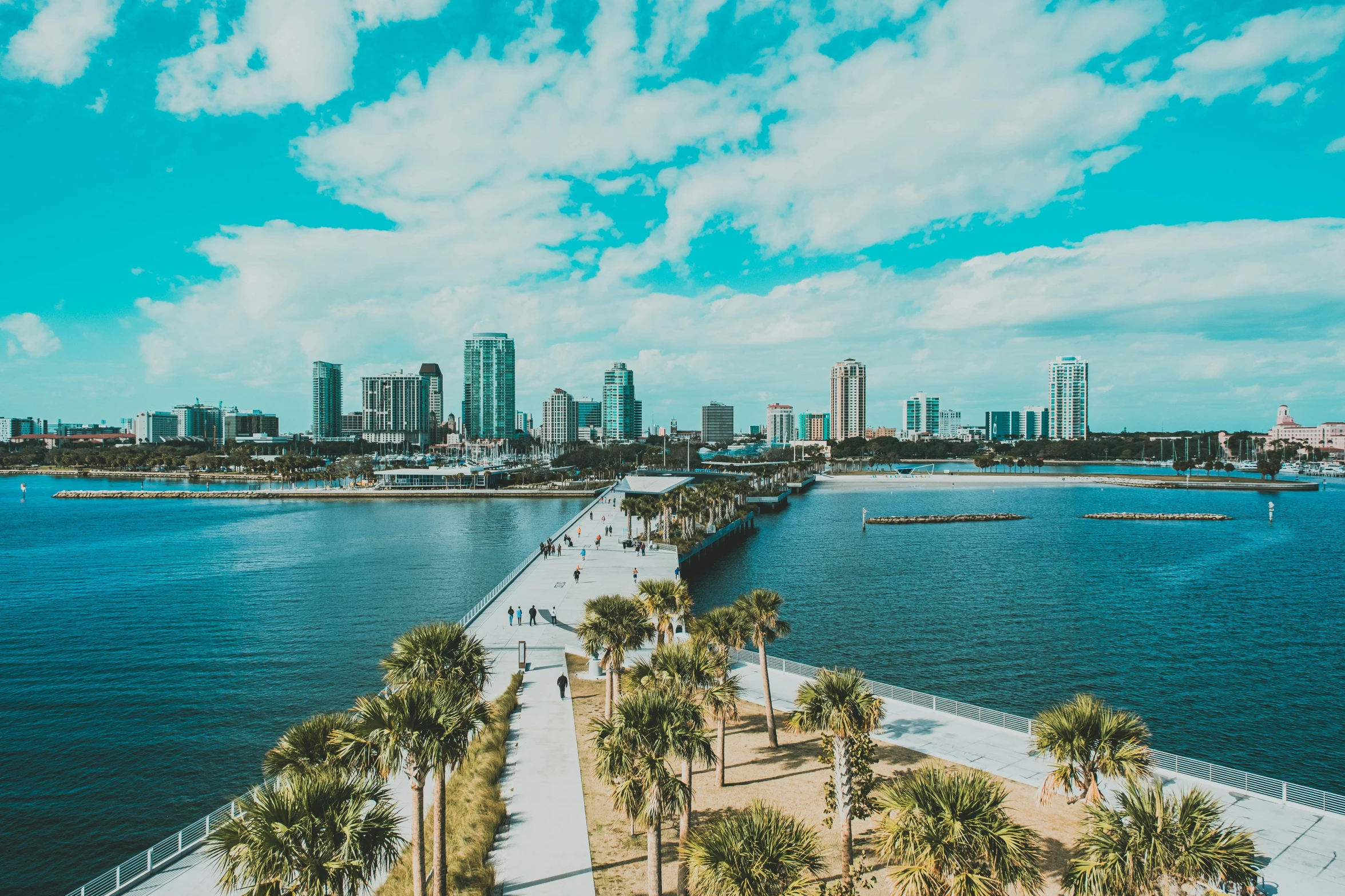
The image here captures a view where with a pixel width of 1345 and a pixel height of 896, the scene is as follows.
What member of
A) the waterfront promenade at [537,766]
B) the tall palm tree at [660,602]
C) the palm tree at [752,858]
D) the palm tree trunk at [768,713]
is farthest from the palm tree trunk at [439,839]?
the palm tree trunk at [768,713]

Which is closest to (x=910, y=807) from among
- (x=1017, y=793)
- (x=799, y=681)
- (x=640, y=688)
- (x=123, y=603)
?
(x=640, y=688)

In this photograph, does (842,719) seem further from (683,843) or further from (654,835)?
(654,835)

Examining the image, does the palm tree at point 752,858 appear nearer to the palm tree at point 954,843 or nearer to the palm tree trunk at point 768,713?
the palm tree at point 954,843

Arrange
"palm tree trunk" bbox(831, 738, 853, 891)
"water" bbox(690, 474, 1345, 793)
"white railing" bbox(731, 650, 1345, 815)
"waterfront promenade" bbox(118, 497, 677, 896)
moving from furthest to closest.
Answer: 1. "water" bbox(690, 474, 1345, 793)
2. "white railing" bbox(731, 650, 1345, 815)
3. "palm tree trunk" bbox(831, 738, 853, 891)
4. "waterfront promenade" bbox(118, 497, 677, 896)

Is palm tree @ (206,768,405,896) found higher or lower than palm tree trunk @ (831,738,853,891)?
higher

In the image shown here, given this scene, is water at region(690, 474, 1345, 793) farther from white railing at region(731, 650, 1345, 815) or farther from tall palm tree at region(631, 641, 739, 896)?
tall palm tree at region(631, 641, 739, 896)

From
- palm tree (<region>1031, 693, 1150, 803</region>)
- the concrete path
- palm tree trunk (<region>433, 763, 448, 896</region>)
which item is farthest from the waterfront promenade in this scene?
palm tree (<region>1031, 693, 1150, 803</region>)

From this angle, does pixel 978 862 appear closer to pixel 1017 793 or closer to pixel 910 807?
pixel 910 807
